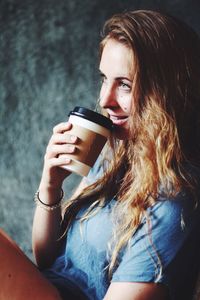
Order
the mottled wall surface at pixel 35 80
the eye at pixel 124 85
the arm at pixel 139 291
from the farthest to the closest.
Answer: the mottled wall surface at pixel 35 80 → the eye at pixel 124 85 → the arm at pixel 139 291

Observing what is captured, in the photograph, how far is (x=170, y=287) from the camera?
88 centimetres

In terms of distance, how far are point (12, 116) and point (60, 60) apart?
0.74 ft

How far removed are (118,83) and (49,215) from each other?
0.36 meters

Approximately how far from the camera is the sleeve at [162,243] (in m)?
0.87

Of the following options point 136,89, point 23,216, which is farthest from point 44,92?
point 136,89

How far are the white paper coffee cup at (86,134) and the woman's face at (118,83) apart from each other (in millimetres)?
84

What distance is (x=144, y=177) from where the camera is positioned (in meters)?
0.97

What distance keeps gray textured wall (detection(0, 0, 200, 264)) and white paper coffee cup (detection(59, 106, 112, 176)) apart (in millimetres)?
440

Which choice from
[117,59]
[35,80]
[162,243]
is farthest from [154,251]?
[35,80]

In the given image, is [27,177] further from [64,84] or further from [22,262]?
[22,262]

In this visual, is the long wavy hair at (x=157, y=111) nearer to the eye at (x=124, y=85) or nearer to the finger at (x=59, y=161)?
the eye at (x=124, y=85)

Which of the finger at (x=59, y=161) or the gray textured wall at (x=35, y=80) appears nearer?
the finger at (x=59, y=161)

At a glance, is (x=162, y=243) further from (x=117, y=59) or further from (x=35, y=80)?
(x=35, y=80)

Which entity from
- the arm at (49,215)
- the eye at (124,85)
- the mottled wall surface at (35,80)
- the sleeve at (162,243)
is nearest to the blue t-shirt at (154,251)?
the sleeve at (162,243)
